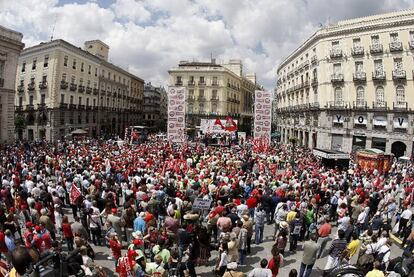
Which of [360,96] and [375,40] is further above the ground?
[375,40]

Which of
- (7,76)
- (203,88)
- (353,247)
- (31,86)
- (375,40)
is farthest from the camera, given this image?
(203,88)

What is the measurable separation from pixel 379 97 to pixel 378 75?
A: 2470mm

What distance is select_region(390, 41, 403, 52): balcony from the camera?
127ft

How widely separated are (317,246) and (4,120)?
36887 millimetres

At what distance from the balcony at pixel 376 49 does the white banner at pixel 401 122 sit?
7728mm

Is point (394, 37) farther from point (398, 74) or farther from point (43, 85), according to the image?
point (43, 85)

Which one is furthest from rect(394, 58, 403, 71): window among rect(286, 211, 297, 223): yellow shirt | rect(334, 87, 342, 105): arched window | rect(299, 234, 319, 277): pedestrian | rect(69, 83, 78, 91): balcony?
rect(69, 83, 78, 91): balcony

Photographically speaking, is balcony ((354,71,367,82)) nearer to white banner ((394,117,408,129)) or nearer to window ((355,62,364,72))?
window ((355,62,364,72))

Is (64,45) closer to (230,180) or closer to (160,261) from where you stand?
(230,180)

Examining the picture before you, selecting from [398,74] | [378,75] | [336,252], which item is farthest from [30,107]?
[336,252]

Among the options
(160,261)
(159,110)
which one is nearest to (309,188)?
(160,261)

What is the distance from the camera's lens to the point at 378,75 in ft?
132

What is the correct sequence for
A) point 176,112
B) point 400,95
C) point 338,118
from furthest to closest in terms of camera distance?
point 338,118
point 400,95
point 176,112

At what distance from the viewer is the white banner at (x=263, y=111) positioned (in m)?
21.5
